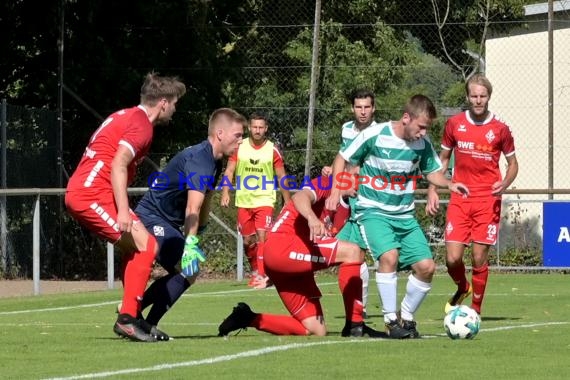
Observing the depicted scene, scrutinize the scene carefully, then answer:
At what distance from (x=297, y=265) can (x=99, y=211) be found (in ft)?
4.92

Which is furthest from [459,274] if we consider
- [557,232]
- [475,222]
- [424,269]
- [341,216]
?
[557,232]

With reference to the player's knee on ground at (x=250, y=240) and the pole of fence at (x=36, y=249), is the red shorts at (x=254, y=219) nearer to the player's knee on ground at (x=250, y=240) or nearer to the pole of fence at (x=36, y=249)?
the player's knee on ground at (x=250, y=240)

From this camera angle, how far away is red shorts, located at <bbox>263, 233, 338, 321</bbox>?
10.2 metres

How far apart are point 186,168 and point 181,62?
1321cm

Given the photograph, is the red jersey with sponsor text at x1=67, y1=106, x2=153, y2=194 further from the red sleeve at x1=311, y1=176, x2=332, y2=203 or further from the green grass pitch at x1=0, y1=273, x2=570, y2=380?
the red sleeve at x1=311, y1=176, x2=332, y2=203

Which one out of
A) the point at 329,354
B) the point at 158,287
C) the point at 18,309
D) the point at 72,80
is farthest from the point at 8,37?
the point at 329,354

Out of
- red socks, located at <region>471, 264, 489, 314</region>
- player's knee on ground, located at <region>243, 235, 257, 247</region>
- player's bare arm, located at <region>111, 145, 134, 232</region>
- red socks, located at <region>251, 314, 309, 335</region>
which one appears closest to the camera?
player's bare arm, located at <region>111, 145, 134, 232</region>

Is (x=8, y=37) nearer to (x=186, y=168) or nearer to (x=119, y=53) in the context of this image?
(x=119, y=53)

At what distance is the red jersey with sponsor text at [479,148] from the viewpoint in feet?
42.6

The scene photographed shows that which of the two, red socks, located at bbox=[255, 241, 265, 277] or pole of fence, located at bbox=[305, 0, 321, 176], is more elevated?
pole of fence, located at bbox=[305, 0, 321, 176]

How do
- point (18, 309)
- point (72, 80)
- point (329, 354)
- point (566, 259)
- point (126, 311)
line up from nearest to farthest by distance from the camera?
point (329, 354)
point (126, 311)
point (18, 309)
point (566, 259)
point (72, 80)

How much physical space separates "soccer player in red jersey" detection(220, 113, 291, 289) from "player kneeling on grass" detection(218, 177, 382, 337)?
775 centimetres

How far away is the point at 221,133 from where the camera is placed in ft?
33.6

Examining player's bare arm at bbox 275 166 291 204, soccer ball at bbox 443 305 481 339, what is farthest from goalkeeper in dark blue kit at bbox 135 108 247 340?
player's bare arm at bbox 275 166 291 204
